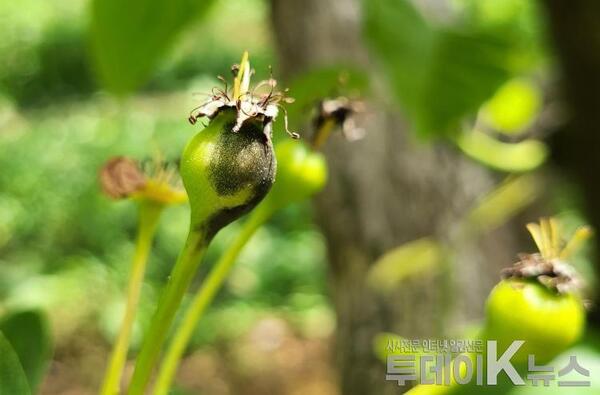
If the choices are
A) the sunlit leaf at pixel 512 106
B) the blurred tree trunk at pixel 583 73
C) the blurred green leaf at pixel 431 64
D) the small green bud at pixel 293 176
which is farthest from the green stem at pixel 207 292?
the sunlit leaf at pixel 512 106

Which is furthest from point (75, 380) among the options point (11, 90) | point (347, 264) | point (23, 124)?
point (11, 90)

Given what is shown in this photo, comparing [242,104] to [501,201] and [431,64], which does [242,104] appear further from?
[501,201]

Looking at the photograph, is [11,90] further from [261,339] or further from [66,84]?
[261,339]

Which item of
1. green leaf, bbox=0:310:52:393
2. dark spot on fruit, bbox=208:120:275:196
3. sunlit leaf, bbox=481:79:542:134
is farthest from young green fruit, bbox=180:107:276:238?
sunlit leaf, bbox=481:79:542:134

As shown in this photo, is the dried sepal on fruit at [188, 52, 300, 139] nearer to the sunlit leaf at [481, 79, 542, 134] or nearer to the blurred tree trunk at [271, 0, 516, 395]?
the sunlit leaf at [481, 79, 542, 134]

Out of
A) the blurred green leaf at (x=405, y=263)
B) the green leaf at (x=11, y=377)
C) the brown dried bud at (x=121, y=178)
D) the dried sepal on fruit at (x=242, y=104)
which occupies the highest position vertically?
the blurred green leaf at (x=405, y=263)

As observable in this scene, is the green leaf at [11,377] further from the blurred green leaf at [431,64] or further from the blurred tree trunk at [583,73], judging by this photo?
the blurred green leaf at [431,64]

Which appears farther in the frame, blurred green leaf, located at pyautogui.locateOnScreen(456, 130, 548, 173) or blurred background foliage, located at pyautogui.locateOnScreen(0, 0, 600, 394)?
blurred green leaf, located at pyautogui.locateOnScreen(456, 130, 548, 173)
